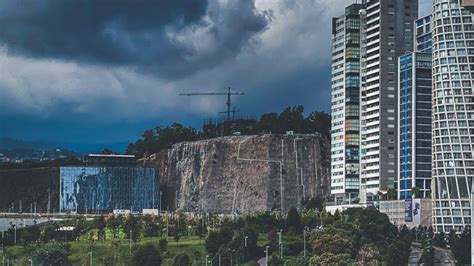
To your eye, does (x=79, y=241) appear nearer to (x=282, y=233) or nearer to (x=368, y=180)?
(x=282, y=233)

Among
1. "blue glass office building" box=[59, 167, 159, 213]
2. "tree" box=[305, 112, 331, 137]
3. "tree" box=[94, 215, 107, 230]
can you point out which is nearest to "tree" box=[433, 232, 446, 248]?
"tree" box=[94, 215, 107, 230]

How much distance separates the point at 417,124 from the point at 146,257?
4824 centimetres

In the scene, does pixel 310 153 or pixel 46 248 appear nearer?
pixel 46 248

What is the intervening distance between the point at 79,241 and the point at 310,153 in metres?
57.7

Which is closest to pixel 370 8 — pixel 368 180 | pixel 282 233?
pixel 368 180

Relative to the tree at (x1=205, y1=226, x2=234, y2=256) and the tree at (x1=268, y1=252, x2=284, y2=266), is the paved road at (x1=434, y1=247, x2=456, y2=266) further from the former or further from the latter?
the tree at (x1=205, y1=226, x2=234, y2=256)

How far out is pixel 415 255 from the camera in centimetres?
10400

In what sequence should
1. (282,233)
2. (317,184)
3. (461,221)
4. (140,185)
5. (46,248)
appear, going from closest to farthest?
(46,248) < (282,233) < (461,221) < (317,184) < (140,185)

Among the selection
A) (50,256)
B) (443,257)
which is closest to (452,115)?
(443,257)

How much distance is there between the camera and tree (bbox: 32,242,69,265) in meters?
99.0

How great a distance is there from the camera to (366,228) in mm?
106250

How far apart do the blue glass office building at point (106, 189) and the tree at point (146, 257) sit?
79609 millimetres

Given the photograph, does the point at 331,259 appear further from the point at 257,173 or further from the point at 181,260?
the point at 257,173

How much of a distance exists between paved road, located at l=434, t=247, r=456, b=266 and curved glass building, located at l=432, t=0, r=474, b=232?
12284mm
